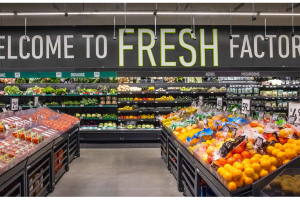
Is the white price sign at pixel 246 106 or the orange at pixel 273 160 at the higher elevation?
the white price sign at pixel 246 106

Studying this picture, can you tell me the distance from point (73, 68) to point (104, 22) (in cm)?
178

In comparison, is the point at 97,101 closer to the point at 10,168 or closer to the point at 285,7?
the point at 10,168

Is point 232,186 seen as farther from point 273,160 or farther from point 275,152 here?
point 275,152

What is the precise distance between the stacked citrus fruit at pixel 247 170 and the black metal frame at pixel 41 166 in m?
2.23

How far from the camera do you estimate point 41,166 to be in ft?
13.6

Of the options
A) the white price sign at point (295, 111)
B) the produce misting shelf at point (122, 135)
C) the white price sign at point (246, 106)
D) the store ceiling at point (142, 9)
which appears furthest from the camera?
the produce misting shelf at point (122, 135)

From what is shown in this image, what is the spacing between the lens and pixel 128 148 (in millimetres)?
7820


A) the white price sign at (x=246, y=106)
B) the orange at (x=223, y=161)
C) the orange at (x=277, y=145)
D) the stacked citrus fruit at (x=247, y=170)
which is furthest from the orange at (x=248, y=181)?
the white price sign at (x=246, y=106)

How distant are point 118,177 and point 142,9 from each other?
493 cm

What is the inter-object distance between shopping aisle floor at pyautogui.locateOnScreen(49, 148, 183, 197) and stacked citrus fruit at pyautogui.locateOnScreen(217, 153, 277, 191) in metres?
2.28

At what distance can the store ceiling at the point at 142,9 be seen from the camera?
23.1 ft

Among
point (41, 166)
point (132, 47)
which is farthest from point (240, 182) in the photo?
point (132, 47)

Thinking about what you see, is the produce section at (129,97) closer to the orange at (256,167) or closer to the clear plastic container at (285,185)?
the orange at (256,167)

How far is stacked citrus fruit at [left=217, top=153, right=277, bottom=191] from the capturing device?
2082mm
